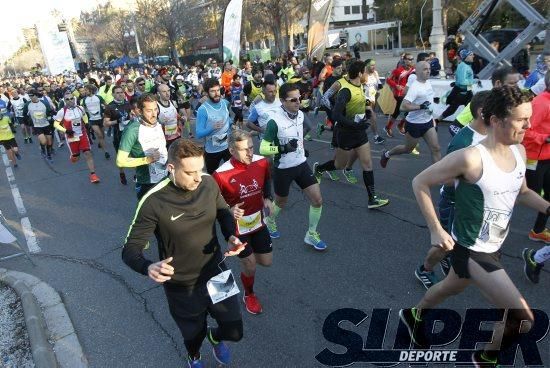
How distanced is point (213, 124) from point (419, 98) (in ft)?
10.0

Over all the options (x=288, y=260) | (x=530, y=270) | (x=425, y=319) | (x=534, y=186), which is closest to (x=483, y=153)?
(x=425, y=319)

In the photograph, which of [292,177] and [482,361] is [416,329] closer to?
[482,361]

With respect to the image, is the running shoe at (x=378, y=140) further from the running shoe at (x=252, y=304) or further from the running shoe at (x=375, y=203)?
the running shoe at (x=252, y=304)

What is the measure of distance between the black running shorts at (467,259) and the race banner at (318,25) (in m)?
13.8

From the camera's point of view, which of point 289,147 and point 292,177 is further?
point 292,177

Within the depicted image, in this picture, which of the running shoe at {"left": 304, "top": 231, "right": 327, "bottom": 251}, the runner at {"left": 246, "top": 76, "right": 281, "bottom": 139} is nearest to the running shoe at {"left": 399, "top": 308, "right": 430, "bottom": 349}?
the running shoe at {"left": 304, "top": 231, "right": 327, "bottom": 251}

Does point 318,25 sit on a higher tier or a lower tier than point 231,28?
lower

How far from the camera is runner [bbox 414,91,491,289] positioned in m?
3.56

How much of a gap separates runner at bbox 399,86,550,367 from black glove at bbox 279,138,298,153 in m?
2.17

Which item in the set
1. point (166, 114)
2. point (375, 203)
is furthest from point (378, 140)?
point (166, 114)

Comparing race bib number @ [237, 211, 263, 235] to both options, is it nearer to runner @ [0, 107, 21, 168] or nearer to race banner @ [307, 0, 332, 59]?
runner @ [0, 107, 21, 168]

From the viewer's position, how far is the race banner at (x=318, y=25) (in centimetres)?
1507

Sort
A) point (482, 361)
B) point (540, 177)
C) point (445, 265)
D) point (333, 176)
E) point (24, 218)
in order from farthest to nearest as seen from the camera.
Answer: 1. point (333, 176)
2. point (24, 218)
3. point (540, 177)
4. point (445, 265)
5. point (482, 361)

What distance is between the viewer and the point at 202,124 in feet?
19.9
